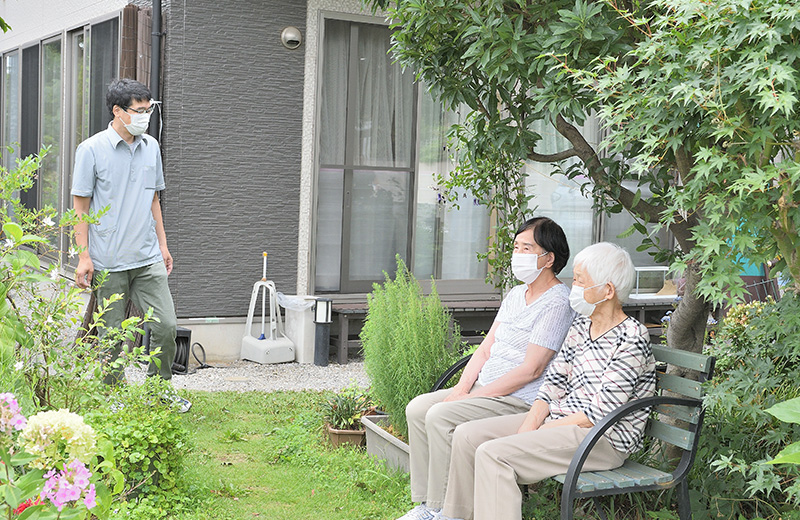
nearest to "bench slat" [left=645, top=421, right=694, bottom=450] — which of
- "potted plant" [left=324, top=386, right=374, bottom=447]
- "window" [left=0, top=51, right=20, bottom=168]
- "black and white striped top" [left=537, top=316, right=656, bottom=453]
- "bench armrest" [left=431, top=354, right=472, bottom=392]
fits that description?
"black and white striped top" [left=537, top=316, right=656, bottom=453]

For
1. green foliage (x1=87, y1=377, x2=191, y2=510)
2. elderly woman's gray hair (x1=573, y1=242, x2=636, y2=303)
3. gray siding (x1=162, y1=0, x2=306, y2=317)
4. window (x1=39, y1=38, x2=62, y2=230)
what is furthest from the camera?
window (x1=39, y1=38, x2=62, y2=230)

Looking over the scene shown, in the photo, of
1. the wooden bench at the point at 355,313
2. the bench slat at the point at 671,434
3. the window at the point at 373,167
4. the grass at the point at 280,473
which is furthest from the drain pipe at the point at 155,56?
the bench slat at the point at 671,434

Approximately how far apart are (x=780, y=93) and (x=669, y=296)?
24.0ft

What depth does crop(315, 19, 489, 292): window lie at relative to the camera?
7801 millimetres

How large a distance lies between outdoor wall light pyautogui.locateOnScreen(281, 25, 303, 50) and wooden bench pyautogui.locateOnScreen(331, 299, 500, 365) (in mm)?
2167

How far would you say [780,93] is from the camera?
2332 millimetres

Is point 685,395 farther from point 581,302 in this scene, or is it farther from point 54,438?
point 54,438

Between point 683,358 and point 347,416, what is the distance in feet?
6.88

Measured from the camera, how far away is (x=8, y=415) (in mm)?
1625

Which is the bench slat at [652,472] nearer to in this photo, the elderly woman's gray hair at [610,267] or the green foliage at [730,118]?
the elderly woman's gray hair at [610,267]

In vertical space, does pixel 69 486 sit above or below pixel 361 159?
below

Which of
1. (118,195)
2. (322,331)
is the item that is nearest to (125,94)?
(118,195)

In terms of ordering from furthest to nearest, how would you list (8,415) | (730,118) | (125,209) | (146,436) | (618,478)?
(125,209) → (146,436) → (618,478) → (730,118) → (8,415)

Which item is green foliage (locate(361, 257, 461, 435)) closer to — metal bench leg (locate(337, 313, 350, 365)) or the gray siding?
metal bench leg (locate(337, 313, 350, 365))
